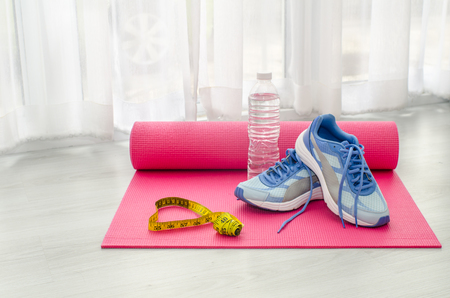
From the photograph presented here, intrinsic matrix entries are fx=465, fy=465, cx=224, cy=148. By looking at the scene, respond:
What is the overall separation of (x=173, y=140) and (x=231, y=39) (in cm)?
71

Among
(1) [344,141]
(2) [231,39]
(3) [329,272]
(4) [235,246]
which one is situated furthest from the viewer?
(2) [231,39]

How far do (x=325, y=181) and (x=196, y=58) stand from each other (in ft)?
3.34

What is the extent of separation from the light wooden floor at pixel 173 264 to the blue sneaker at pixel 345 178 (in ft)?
0.42

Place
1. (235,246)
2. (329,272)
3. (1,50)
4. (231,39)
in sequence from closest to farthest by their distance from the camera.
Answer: (329,272), (235,246), (1,50), (231,39)

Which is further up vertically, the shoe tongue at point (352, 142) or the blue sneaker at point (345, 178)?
the shoe tongue at point (352, 142)

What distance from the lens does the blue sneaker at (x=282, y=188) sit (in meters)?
1.35

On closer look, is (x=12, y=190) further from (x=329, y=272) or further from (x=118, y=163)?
(x=329, y=272)

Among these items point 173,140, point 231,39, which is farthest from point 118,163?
point 231,39

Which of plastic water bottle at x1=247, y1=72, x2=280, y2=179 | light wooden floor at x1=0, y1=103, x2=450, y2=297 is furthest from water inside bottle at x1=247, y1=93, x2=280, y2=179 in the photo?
light wooden floor at x1=0, y1=103, x2=450, y2=297

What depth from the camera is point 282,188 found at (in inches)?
53.7

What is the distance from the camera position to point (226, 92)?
2215 millimetres

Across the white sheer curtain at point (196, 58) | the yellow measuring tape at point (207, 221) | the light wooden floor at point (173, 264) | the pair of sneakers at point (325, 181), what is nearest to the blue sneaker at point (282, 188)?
the pair of sneakers at point (325, 181)

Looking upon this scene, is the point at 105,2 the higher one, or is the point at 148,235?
the point at 105,2

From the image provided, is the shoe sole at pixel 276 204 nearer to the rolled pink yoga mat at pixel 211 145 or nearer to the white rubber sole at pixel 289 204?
the white rubber sole at pixel 289 204
